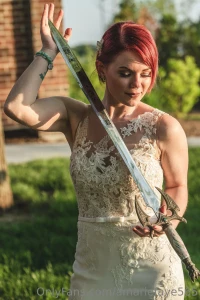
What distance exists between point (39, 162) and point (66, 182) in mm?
1084

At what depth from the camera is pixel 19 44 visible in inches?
464

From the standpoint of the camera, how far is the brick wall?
11367mm

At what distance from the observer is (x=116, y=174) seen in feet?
8.96

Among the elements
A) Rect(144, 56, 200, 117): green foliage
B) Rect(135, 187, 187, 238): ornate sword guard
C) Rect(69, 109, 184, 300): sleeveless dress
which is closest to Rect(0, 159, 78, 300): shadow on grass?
Rect(69, 109, 184, 300): sleeveless dress

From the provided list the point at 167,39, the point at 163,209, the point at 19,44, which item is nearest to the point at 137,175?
the point at 163,209

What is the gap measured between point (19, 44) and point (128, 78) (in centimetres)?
935

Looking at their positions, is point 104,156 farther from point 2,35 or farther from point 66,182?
point 2,35

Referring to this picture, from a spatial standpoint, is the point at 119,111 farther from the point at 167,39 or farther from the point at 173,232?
the point at 167,39

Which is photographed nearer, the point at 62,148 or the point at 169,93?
the point at 62,148

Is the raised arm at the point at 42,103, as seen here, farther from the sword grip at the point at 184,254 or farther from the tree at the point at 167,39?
the tree at the point at 167,39

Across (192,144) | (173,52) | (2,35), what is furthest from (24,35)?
(173,52)

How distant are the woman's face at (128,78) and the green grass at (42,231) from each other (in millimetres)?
1968

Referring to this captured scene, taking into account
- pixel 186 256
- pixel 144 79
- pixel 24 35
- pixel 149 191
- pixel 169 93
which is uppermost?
pixel 144 79

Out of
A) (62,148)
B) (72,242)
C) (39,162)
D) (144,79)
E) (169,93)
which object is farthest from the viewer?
(169,93)
